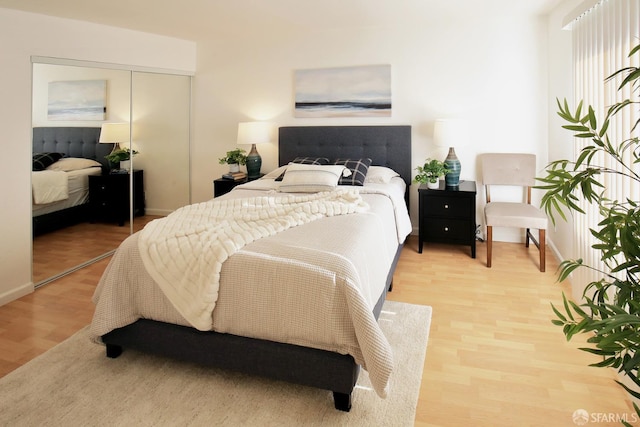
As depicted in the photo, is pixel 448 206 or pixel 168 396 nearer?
pixel 168 396

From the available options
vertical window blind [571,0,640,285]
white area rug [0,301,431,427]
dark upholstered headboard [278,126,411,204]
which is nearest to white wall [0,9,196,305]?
white area rug [0,301,431,427]

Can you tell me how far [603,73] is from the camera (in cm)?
233

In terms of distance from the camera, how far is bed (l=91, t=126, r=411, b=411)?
1.70 m

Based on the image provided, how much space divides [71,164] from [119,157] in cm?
50

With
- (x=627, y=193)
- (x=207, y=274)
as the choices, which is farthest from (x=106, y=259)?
(x=627, y=193)

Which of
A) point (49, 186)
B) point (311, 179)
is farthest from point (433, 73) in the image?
point (49, 186)

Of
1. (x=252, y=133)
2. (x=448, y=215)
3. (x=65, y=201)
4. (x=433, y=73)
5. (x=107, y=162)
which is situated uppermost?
(x=433, y=73)

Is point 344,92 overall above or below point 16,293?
above

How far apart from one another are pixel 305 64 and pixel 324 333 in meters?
3.48

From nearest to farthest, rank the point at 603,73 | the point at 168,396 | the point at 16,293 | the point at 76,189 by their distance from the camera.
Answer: the point at 168,396
the point at 603,73
the point at 16,293
the point at 76,189

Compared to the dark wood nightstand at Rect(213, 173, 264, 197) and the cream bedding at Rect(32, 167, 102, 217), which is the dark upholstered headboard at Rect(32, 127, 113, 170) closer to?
the cream bedding at Rect(32, 167, 102, 217)

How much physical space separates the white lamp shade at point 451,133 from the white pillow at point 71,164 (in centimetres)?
315

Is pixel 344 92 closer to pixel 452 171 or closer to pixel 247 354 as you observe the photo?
pixel 452 171

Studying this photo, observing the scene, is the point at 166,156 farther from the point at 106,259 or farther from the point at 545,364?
the point at 545,364
